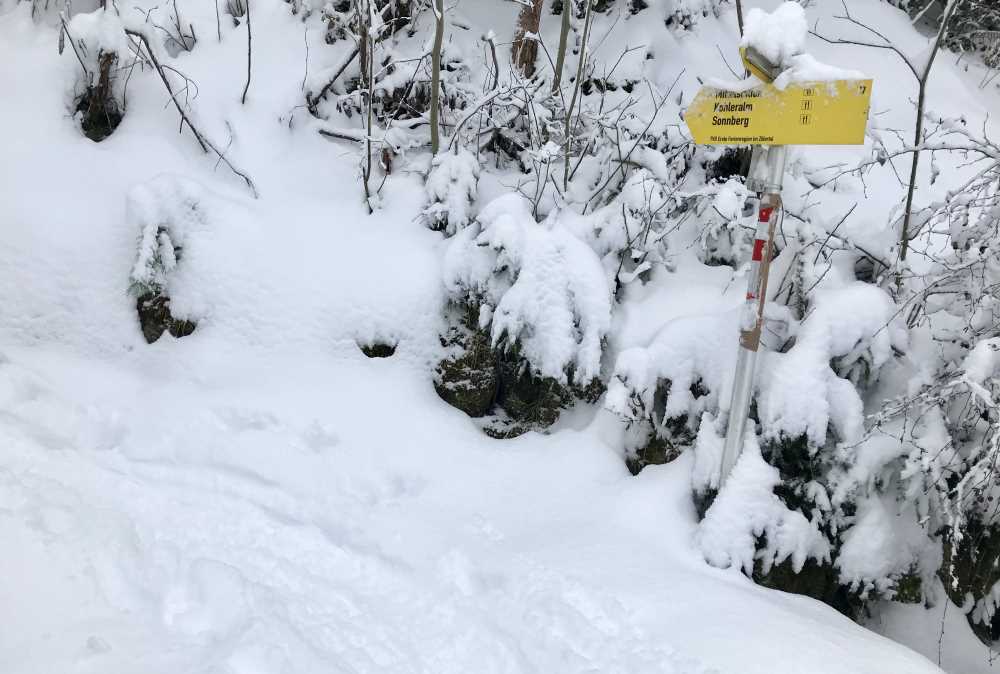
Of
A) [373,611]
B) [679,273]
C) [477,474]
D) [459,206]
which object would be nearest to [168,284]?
[459,206]

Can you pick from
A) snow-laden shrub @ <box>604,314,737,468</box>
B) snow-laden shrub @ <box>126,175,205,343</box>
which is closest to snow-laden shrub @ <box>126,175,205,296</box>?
snow-laden shrub @ <box>126,175,205,343</box>

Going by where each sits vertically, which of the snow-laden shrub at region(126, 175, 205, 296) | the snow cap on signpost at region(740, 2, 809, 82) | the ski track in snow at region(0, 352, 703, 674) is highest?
the snow cap on signpost at region(740, 2, 809, 82)

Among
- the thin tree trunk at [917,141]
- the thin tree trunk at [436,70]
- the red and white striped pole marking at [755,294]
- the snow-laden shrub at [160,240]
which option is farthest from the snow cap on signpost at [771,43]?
the snow-laden shrub at [160,240]

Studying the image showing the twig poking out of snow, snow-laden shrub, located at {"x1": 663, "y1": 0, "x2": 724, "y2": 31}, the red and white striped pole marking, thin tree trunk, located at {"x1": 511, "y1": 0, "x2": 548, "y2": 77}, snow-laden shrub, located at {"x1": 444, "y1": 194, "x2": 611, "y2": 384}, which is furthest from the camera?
snow-laden shrub, located at {"x1": 663, "y1": 0, "x2": 724, "y2": 31}

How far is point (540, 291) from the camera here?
11.4 ft

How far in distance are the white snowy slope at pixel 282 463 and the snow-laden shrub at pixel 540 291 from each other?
0.77 feet

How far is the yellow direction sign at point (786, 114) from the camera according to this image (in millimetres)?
2256

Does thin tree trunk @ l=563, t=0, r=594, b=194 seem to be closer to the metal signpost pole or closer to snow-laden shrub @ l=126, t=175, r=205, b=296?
the metal signpost pole

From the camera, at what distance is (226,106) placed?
437cm

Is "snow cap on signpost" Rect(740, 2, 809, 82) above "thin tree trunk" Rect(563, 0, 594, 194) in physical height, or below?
above

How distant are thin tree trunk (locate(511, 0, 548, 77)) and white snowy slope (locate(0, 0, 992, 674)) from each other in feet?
4.99

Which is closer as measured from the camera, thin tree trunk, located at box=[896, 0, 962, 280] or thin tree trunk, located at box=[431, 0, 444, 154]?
thin tree trunk, located at box=[896, 0, 962, 280]

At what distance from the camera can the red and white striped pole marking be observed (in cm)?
259

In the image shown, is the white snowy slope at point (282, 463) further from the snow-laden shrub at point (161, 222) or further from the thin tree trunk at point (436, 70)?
the thin tree trunk at point (436, 70)
